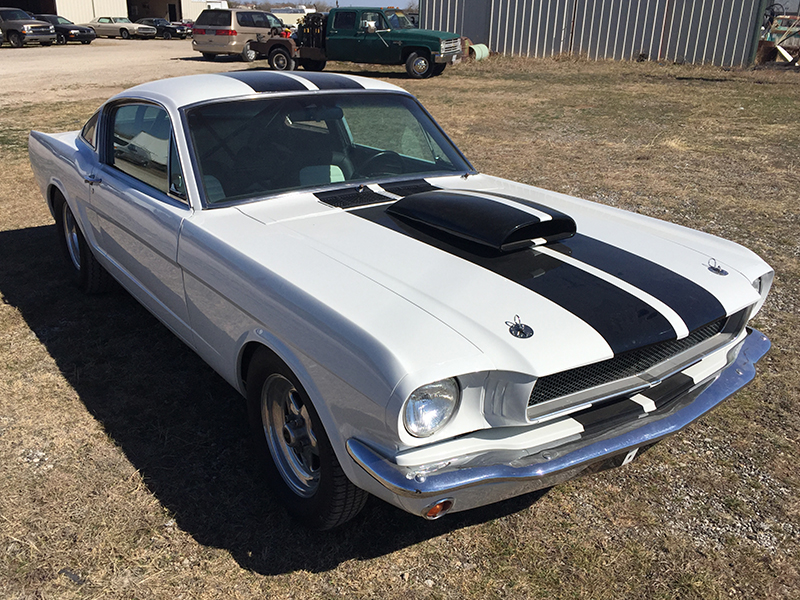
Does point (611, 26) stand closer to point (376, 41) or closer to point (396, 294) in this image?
point (376, 41)

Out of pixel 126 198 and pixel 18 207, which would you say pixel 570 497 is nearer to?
pixel 126 198

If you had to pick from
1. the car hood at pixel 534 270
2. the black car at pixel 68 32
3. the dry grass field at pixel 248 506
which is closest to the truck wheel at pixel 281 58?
the dry grass field at pixel 248 506

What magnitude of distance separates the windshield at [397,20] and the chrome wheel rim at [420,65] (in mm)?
1396

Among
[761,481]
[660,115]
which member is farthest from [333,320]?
[660,115]

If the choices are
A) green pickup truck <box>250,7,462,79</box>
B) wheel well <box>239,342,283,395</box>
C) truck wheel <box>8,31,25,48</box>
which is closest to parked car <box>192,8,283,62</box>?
green pickup truck <box>250,7,462,79</box>

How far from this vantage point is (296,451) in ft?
8.86

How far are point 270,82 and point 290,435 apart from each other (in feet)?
6.36

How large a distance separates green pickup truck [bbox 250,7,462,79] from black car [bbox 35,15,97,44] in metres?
18.8

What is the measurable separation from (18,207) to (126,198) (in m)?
4.19

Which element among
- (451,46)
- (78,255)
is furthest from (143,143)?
(451,46)

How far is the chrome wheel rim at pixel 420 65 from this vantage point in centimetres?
1744

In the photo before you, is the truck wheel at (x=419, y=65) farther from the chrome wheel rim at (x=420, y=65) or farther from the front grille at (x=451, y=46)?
the front grille at (x=451, y=46)

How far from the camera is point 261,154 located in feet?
10.8

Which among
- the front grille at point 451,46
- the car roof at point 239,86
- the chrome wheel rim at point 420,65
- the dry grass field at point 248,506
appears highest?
the car roof at point 239,86
